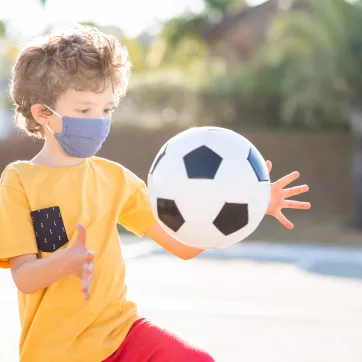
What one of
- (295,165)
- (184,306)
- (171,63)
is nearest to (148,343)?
(184,306)

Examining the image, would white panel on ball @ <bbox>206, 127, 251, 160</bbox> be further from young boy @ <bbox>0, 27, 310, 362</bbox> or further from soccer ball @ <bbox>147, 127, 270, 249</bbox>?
young boy @ <bbox>0, 27, 310, 362</bbox>

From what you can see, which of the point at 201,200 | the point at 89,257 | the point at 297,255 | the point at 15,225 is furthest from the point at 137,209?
the point at 297,255

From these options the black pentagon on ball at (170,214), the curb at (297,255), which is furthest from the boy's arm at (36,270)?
the curb at (297,255)

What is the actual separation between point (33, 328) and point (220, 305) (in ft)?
15.9

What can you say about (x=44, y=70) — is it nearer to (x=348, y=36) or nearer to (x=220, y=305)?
(x=220, y=305)

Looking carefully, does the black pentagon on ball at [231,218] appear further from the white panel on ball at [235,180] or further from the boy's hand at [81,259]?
the boy's hand at [81,259]

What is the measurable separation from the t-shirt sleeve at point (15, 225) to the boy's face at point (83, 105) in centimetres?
35

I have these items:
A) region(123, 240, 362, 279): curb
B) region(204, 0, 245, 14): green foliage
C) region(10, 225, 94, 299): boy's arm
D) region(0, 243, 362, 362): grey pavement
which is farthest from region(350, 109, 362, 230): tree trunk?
region(204, 0, 245, 14): green foliage

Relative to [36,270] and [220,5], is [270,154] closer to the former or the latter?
[36,270]

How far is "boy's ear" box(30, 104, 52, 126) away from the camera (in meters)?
3.40

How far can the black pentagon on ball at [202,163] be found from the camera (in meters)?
3.29

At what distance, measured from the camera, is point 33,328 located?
3.16m

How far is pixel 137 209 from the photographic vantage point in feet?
11.6

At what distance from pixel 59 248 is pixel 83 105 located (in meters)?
0.56
